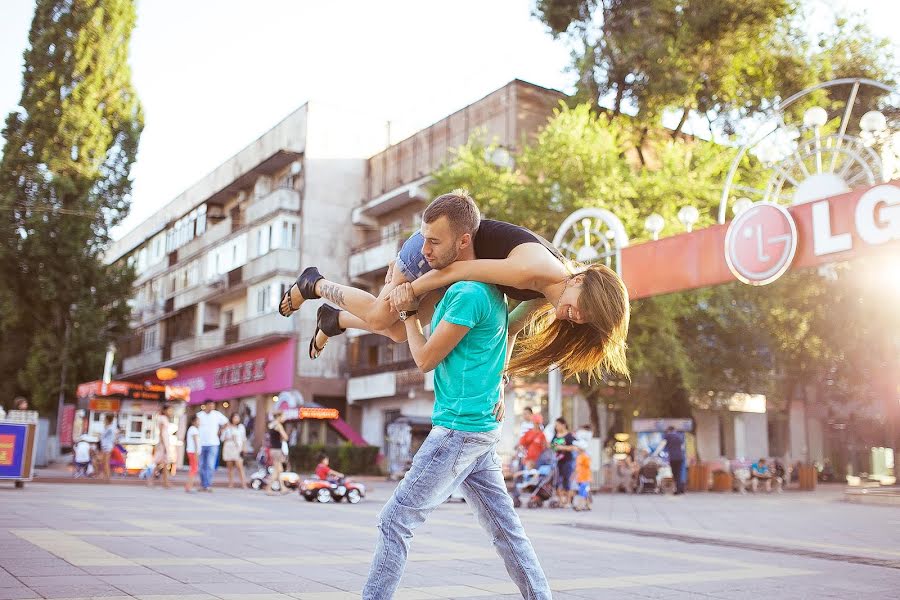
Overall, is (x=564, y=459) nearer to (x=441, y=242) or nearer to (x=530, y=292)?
(x=530, y=292)

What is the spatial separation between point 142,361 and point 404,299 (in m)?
51.6

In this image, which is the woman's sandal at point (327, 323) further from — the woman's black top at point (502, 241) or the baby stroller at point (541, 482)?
the baby stroller at point (541, 482)

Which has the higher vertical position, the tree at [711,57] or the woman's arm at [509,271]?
the tree at [711,57]

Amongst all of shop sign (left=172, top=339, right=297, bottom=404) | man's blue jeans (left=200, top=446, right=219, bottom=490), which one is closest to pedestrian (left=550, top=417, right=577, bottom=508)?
man's blue jeans (left=200, top=446, right=219, bottom=490)

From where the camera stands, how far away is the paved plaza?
5.49 m

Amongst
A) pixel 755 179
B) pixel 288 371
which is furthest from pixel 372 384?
pixel 755 179

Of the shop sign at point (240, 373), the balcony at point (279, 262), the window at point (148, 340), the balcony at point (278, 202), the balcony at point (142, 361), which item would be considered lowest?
the shop sign at point (240, 373)

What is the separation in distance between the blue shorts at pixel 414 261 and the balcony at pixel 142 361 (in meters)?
47.9

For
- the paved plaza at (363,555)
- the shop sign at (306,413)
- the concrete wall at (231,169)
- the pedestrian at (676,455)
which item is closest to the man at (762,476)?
the pedestrian at (676,455)

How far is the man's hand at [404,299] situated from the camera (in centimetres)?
409

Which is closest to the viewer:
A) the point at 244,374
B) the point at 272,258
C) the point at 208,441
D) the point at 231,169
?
the point at 208,441

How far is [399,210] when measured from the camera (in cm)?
3825

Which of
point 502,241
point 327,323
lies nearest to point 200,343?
point 327,323

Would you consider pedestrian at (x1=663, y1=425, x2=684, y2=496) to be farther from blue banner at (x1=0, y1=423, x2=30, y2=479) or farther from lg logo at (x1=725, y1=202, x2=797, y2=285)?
blue banner at (x1=0, y1=423, x2=30, y2=479)
